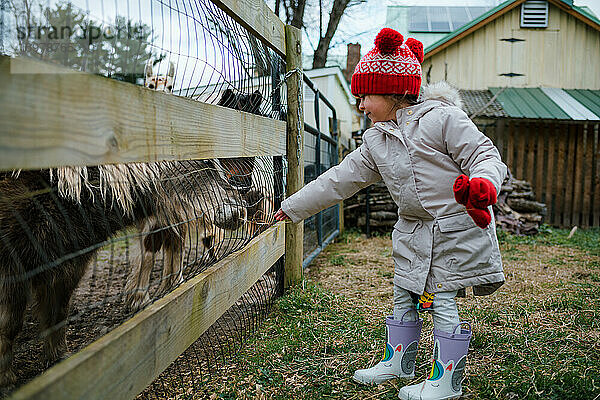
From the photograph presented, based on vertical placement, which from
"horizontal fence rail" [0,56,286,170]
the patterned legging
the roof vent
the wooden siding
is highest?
the roof vent

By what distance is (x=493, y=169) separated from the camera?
2145 mm

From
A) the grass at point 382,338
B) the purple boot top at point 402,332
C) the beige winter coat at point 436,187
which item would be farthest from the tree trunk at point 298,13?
the purple boot top at point 402,332

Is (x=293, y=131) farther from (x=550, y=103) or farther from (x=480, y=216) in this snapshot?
(x=550, y=103)

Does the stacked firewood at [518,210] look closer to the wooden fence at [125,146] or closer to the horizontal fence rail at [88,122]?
the wooden fence at [125,146]

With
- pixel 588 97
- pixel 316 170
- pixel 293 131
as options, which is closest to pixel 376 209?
pixel 316 170

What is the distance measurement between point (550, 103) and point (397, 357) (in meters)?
11.1

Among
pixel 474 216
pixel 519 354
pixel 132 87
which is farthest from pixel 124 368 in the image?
pixel 519 354

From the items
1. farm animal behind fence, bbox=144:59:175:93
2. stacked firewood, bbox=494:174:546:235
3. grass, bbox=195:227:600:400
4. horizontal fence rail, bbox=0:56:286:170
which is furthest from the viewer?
stacked firewood, bbox=494:174:546:235

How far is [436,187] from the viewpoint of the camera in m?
2.40

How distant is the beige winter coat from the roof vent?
12295 millimetres

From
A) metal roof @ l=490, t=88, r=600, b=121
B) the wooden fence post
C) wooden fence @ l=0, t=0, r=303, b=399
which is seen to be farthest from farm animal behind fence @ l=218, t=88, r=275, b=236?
metal roof @ l=490, t=88, r=600, b=121

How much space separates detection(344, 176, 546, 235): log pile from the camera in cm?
841

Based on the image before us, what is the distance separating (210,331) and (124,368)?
1.92 metres

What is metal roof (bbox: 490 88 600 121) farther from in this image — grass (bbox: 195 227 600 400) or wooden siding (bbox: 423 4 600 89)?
grass (bbox: 195 227 600 400)
